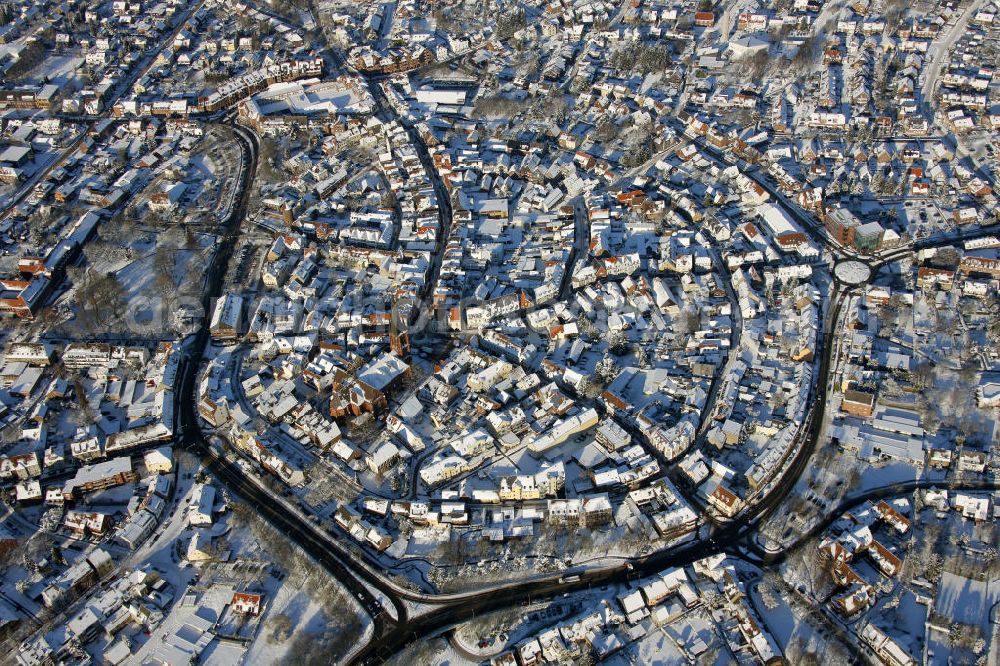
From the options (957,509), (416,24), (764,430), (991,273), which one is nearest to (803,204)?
(991,273)

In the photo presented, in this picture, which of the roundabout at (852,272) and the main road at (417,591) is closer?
the main road at (417,591)

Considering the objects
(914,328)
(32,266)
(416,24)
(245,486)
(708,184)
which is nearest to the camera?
(245,486)

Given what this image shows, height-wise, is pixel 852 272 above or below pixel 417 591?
below

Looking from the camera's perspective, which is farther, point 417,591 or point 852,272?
point 852,272

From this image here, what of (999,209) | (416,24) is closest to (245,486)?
(999,209)

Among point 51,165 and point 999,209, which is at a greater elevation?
point 51,165

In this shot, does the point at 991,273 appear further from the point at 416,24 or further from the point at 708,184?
the point at 416,24

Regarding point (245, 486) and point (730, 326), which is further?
point (730, 326)

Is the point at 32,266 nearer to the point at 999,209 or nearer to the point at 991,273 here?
the point at 991,273

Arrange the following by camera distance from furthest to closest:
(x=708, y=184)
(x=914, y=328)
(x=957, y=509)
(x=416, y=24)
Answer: (x=416, y=24), (x=708, y=184), (x=914, y=328), (x=957, y=509)

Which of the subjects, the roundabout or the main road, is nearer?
the main road
